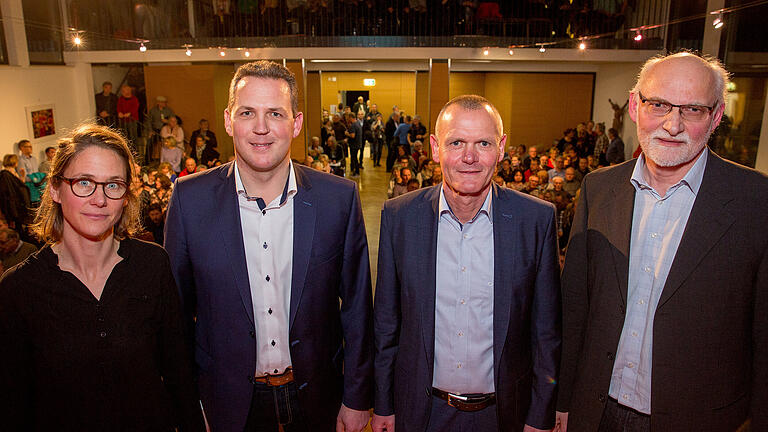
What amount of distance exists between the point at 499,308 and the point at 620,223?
522 millimetres

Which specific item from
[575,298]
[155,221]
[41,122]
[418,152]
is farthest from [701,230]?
[41,122]

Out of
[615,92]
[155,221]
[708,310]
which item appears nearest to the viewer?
[708,310]

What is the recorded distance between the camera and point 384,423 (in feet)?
6.79

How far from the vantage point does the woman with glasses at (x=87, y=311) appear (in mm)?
1552

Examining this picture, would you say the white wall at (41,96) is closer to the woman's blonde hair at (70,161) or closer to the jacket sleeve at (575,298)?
the woman's blonde hair at (70,161)

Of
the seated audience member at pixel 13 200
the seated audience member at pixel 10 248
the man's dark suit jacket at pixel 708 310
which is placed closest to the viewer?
the man's dark suit jacket at pixel 708 310

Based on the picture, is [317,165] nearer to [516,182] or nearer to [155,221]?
[516,182]

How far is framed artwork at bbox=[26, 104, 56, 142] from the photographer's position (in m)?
10.7

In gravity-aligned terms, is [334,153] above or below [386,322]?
below

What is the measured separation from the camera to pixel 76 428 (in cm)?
162

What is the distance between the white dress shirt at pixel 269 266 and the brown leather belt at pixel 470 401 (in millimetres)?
639

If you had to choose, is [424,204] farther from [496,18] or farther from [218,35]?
[218,35]

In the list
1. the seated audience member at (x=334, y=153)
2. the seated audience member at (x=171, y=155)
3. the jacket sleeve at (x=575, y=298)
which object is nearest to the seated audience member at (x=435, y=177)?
the seated audience member at (x=334, y=153)

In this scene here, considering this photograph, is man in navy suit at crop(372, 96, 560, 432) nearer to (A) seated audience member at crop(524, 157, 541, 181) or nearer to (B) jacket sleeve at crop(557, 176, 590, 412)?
(B) jacket sleeve at crop(557, 176, 590, 412)
